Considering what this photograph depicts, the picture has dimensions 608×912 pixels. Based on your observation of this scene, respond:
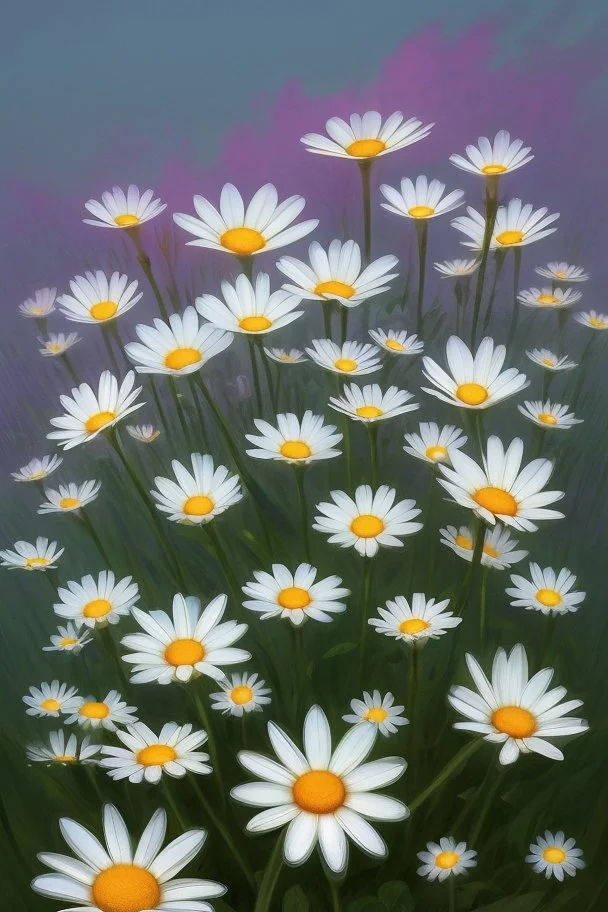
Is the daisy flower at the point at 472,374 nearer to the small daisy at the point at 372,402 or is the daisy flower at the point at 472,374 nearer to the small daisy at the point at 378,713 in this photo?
the small daisy at the point at 372,402

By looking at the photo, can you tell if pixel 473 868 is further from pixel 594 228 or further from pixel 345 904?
pixel 594 228

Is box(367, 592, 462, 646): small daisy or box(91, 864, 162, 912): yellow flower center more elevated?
box(367, 592, 462, 646): small daisy

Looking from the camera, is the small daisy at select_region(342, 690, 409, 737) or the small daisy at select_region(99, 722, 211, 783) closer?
the small daisy at select_region(99, 722, 211, 783)

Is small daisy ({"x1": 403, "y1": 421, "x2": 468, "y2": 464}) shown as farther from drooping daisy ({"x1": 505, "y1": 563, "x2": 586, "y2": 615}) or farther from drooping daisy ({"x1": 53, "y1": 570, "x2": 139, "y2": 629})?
drooping daisy ({"x1": 53, "y1": 570, "x2": 139, "y2": 629})

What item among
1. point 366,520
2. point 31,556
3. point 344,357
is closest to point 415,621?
point 366,520

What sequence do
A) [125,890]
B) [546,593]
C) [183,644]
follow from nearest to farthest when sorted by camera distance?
[125,890] → [183,644] → [546,593]

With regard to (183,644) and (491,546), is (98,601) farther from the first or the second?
(491,546)

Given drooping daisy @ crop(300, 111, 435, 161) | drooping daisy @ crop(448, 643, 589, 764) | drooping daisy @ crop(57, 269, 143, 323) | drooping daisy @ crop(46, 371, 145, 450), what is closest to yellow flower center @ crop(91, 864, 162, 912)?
drooping daisy @ crop(448, 643, 589, 764)
